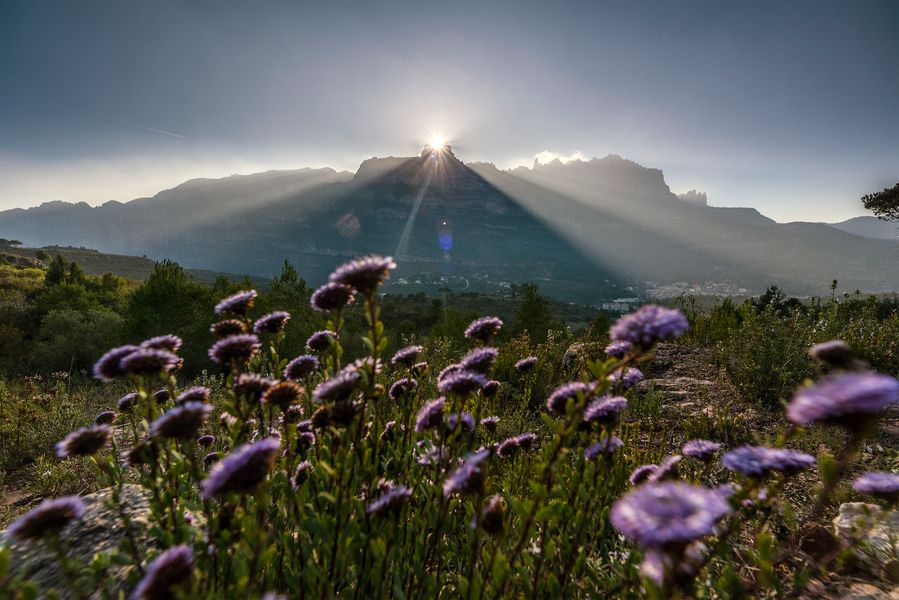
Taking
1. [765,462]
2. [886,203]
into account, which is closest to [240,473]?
[765,462]

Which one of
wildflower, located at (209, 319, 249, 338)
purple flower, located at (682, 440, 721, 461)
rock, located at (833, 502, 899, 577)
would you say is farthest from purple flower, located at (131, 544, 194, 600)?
rock, located at (833, 502, 899, 577)

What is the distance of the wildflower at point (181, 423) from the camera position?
1912 mm

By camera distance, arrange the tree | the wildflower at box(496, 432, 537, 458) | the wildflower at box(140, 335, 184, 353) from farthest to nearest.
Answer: the tree → the wildflower at box(496, 432, 537, 458) → the wildflower at box(140, 335, 184, 353)

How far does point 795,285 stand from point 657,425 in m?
241

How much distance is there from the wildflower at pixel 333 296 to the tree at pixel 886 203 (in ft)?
96.8

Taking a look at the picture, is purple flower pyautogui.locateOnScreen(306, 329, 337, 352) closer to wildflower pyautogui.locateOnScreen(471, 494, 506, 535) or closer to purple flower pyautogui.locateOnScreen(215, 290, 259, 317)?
purple flower pyautogui.locateOnScreen(215, 290, 259, 317)

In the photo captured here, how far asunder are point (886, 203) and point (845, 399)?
28.7m

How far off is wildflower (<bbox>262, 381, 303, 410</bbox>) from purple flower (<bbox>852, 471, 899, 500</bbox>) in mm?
3008

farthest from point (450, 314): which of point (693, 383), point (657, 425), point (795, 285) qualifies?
point (795, 285)

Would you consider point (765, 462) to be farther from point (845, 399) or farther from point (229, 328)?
point (229, 328)

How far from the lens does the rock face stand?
8.25 ft

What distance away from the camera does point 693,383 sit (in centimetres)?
814

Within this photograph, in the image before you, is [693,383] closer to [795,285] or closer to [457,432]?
[457,432]

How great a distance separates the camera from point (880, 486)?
187 cm
